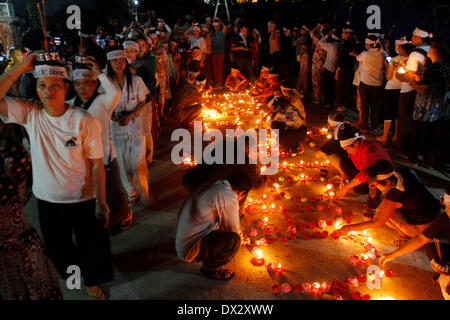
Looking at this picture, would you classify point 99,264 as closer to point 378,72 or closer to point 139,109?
point 139,109

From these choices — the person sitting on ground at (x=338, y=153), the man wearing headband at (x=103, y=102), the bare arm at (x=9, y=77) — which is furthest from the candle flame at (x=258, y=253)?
the bare arm at (x=9, y=77)

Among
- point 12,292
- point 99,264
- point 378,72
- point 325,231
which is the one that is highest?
point 378,72

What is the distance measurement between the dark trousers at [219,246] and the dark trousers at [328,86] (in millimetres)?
6933

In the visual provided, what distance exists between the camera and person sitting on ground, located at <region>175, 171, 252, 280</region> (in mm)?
2867

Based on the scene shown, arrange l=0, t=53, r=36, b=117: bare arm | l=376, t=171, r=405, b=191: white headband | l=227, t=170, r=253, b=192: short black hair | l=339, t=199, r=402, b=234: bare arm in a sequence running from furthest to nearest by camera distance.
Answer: l=339, t=199, r=402, b=234: bare arm < l=376, t=171, r=405, b=191: white headband < l=227, t=170, r=253, b=192: short black hair < l=0, t=53, r=36, b=117: bare arm

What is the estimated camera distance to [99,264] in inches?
117

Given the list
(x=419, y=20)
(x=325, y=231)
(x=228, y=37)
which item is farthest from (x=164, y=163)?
(x=419, y=20)

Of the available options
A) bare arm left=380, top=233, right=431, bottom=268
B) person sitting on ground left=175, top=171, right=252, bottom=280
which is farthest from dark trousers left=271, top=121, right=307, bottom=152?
person sitting on ground left=175, top=171, right=252, bottom=280

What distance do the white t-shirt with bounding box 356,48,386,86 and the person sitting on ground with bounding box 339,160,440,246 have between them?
13.4 ft

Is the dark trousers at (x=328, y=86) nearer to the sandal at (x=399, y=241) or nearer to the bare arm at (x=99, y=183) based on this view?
the sandal at (x=399, y=241)

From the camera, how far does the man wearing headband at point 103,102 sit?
11.0 ft

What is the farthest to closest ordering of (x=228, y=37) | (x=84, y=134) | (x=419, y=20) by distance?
(x=228, y=37) → (x=419, y=20) → (x=84, y=134)

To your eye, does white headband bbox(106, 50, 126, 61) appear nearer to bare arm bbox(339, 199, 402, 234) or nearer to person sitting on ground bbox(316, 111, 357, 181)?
person sitting on ground bbox(316, 111, 357, 181)

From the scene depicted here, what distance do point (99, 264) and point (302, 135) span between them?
4.23 metres
